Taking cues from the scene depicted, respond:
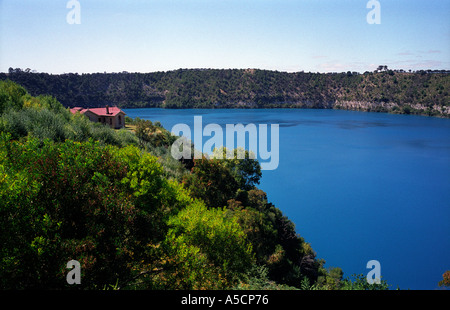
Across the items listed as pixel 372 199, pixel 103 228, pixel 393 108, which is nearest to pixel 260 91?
pixel 393 108

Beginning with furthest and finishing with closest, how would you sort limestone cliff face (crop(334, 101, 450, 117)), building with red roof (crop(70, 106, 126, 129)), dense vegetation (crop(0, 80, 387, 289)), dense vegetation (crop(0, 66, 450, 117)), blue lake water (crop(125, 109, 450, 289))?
dense vegetation (crop(0, 66, 450, 117)) → limestone cliff face (crop(334, 101, 450, 117)) → building with red roof (crop(70, 106, 126, 129)) → blue lake water (crop(125, 109, 450, 289)) → dense vegetation (crop(0, 80, 387, 289))

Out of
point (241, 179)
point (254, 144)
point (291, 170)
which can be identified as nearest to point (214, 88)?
point (254, 144)

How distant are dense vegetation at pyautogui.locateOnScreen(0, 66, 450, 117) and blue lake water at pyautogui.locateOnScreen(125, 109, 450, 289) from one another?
64850 millimetres

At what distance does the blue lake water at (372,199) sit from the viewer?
3300cm

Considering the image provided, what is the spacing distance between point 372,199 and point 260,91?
147 metres

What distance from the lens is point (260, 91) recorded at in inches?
7426

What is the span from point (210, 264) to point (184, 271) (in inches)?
65.0

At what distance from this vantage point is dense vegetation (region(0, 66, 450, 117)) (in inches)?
5527

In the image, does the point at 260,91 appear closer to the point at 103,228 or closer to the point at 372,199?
the point at 372,199

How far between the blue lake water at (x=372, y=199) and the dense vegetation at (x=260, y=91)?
64.9 m

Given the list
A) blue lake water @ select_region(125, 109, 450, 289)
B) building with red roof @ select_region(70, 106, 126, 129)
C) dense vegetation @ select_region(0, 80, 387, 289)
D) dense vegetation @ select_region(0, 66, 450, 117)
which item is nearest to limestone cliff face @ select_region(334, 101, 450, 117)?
dense vegetation @ select_region(0, 66, 450, 117)

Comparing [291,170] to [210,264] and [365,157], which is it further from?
[210,264]

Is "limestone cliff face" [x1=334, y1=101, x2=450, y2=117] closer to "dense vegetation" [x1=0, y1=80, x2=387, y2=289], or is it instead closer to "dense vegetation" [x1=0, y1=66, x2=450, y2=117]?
"dense vegetation" [x1=0, y1=66, x2=450, y2=117]

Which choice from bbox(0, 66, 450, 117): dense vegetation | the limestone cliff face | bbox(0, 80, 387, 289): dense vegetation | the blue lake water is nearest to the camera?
bbox(0, 80, 387, 289): dense vegetation
